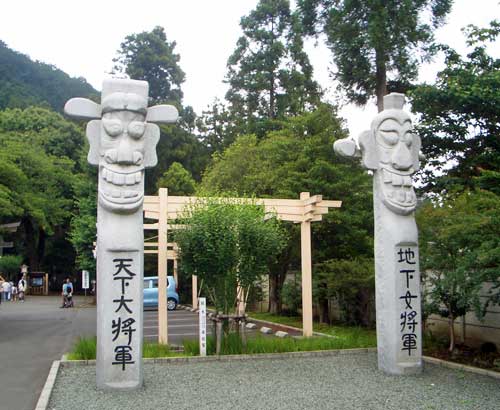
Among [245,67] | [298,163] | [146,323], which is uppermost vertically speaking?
[245,67]

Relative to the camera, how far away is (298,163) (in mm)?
14828

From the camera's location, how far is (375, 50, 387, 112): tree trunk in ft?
52.9

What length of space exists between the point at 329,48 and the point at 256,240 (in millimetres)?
9735

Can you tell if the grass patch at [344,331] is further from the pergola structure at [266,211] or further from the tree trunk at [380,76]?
the tree trunk at [380,76]

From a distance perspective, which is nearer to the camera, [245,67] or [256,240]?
[256,240]

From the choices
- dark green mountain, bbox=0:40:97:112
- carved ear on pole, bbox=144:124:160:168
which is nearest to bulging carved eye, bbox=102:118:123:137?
carved ear on pole, bbox=144:124:160:168

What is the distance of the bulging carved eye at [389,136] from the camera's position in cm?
848

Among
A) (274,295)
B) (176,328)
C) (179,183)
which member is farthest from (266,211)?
(179,183)

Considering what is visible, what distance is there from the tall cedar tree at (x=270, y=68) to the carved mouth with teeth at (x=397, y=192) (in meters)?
19.4

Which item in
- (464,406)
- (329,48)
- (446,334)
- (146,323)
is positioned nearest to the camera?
(464,406)

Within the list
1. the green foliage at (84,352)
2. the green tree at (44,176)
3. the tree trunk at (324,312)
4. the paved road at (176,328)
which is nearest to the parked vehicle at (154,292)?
the paved road at (176,328)

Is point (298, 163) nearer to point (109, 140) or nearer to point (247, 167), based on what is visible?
point (247, 167)

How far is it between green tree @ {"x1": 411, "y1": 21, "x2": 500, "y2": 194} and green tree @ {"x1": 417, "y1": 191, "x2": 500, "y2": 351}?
7.07ft

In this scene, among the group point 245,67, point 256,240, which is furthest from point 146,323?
point 245,67
